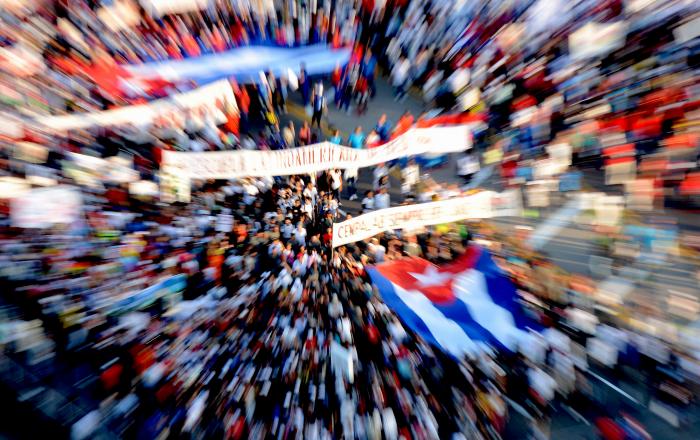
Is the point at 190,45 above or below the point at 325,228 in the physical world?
above

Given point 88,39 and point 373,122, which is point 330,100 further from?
point 88,39

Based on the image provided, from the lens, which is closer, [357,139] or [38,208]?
[38,208]

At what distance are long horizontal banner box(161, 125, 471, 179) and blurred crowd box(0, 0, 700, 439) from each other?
55 cm

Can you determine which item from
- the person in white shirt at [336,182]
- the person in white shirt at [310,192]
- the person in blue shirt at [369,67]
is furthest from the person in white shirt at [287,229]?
the person in blue shirt at [369,67]

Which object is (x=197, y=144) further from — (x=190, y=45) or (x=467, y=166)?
(x=467, y=166)

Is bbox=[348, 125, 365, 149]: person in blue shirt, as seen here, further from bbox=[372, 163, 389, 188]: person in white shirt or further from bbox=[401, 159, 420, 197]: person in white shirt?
bbox=[401, 159, 420, 197]: person in white shirt

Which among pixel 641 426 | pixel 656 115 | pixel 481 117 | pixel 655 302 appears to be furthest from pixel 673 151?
pixel 641 426

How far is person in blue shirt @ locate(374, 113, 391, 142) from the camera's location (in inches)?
150

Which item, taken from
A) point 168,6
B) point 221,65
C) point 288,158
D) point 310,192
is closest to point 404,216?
point 288,158

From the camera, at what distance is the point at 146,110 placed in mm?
2877

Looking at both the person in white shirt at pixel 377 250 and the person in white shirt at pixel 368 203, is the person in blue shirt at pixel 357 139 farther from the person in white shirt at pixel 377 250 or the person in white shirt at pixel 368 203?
the person in white shirt at pixel 377 250

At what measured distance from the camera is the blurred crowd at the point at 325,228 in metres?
2.63

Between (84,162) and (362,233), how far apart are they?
117 inches

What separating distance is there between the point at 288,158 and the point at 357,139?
118cm
